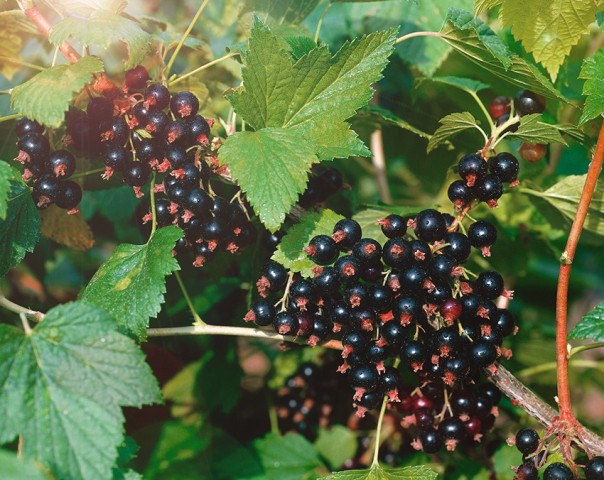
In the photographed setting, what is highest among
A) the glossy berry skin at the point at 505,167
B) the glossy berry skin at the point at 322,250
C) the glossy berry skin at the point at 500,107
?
the glossy berry skin at the point at 500,107

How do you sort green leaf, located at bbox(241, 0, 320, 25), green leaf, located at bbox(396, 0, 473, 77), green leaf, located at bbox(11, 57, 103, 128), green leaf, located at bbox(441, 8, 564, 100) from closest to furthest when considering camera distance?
1. green leaf, located at bbox(11, 57, 103, 128)
2. green leaf, located at bbox(441, 8, 564, 100)
3. green leaf, located at bbox(241, 0, 320, 25)
4. green leaf, located at bbox(396, 0, 473, 77)

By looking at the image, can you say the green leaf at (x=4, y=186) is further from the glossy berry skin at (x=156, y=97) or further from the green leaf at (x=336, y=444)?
the green leaf at (x=336, y=444)

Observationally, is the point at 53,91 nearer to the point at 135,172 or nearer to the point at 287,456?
the point at 135,172

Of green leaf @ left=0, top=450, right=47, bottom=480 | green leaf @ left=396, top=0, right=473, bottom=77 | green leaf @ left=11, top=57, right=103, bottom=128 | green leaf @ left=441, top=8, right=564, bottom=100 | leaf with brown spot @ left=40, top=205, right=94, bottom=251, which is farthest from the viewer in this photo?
green leaf @ left=396, top=0, right=473, bottom=77

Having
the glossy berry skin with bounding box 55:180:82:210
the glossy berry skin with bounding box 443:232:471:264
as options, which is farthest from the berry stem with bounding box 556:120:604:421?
the glossy berry skin with bounding box 55:180:82:210

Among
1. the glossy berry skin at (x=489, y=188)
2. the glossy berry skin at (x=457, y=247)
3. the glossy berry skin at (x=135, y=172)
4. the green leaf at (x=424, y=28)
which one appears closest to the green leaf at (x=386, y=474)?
the glossy berry skin at (x=457, y=247)

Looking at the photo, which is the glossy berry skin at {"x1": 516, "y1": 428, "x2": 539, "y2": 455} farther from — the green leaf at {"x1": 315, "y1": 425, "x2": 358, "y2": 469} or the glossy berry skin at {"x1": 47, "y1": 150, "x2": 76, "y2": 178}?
the glossy berry skin at {"x1": 47, "y1": 150, "x2": 76, "y2": 178}

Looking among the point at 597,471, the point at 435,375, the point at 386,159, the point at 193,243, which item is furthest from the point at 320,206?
the point at 386,159
